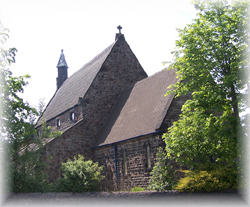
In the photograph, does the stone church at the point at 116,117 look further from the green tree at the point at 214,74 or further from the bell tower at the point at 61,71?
the bell tower at the point at 61,71

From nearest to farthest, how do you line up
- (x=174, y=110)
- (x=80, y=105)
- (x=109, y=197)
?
1. (x=109, y=197)
2. (x=174, y=110)
3. (x=80, y=105)

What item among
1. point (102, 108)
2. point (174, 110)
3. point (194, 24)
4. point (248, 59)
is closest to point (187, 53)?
point (194, 24)

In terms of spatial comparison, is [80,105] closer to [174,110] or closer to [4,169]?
[174,110]

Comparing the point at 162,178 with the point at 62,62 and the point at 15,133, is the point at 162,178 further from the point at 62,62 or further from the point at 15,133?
the point at 62,62

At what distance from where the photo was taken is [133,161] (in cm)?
2247

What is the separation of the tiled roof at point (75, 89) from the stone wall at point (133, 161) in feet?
25.7

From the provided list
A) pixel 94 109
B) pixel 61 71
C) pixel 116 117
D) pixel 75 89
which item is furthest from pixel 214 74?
pixel 61 71

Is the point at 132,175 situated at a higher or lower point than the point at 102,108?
lower

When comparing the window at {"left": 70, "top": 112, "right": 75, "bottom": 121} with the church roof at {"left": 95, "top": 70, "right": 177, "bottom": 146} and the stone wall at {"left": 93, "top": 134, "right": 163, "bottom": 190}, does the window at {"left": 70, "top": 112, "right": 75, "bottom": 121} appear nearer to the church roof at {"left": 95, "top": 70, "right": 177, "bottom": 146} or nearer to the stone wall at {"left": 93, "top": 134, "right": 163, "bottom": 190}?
the church roof at {"left": 95, "top": 70, "right": 177, "bottom": 146}

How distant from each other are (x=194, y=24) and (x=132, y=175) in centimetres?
1122

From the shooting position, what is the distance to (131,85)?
3080 centimetres

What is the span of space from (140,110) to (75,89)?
11506 millimetres

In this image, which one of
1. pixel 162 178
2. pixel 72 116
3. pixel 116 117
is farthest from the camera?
pixel 72 116

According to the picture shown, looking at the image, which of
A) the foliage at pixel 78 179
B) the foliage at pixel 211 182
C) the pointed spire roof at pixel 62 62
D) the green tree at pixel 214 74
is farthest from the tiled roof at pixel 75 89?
the foliage at pixel 211 182
